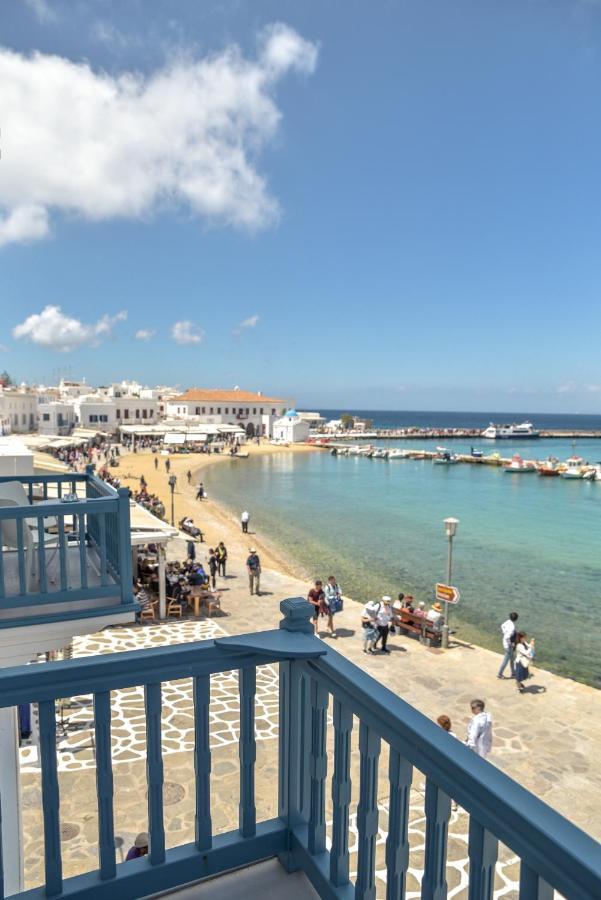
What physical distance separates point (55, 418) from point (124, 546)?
69480 millimetres

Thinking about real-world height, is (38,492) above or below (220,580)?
above

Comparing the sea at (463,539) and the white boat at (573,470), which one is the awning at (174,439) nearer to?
the sea at (463,539)

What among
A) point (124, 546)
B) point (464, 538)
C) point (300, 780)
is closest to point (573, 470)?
point (464, 538)

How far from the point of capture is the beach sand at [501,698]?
708 cm

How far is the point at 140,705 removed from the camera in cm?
823

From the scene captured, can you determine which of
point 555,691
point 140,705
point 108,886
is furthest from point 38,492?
point 108,886

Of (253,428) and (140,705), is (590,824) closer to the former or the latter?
(140,705)

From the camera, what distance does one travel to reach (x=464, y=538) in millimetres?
26812

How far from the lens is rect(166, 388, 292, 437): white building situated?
293 ft

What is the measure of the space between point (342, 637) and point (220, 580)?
5.33 meters

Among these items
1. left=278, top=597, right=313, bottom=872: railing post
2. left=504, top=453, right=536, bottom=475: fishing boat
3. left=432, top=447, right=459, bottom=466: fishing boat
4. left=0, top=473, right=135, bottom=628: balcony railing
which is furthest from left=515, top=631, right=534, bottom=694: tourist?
left=432, top=447, right=459, bottom=466: fishing boat

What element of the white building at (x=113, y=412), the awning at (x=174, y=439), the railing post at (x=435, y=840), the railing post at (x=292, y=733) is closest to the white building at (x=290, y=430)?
the white building at (x=113, y=412)

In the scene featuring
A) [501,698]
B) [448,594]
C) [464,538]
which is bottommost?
[464,538]

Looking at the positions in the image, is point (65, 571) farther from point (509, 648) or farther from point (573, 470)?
point (573, 470)
